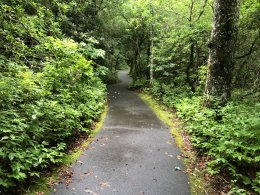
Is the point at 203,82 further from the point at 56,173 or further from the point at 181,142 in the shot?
the point at 56,173

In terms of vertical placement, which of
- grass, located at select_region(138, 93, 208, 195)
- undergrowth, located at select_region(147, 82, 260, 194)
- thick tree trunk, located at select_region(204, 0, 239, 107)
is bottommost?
grass, located at select_region(138, 93, 208, 195)

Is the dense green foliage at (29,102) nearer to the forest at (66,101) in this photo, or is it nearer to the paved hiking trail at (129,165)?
the forest at (66,101)

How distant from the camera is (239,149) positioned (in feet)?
17.7

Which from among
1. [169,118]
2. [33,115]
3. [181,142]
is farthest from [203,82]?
[33,115]

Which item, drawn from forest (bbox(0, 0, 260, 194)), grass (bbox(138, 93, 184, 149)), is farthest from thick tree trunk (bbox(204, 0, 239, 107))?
grass (bbox(138, 93, 184, 149))

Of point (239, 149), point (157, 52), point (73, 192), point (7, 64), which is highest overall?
point (157, 52)

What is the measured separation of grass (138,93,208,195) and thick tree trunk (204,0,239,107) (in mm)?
1655

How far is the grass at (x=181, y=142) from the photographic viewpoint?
5121 millimetres

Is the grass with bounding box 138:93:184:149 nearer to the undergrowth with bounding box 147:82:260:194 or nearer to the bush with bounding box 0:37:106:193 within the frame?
the undergrowth with bounding box 147:82:260:194

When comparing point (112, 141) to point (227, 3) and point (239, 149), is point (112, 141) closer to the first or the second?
point (239, 149)

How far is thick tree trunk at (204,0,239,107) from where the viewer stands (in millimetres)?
6980

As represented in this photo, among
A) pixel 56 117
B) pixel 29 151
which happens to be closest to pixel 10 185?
pixel 29 151

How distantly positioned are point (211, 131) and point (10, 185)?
4.72 meters

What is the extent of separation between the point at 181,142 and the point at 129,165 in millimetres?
2527
